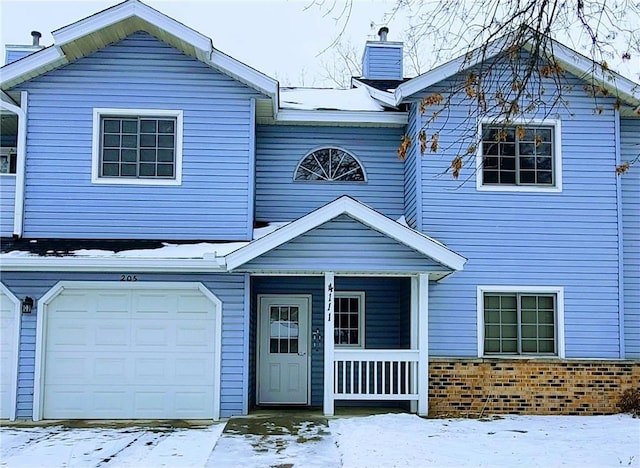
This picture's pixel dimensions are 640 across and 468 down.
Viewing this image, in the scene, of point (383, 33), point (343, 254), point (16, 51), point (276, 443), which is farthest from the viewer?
point (383, 33)

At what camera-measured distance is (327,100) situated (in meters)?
13.6

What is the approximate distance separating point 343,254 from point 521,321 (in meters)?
3.30

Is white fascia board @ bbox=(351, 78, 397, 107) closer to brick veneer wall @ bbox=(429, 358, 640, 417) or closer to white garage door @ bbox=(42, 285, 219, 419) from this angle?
brick veneer wall @ bbox=(429, 358, 640, 417)

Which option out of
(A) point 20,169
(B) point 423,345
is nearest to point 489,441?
(B) point 423,345

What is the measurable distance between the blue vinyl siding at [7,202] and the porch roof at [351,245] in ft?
12.4

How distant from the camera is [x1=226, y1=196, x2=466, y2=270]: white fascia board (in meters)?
10.8

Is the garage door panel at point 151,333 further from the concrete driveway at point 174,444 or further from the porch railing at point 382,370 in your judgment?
the porch railing at point 382,370

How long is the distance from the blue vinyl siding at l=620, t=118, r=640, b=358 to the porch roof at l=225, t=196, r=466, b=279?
366 cm

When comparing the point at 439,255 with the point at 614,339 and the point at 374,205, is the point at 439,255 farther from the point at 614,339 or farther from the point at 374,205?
the point at 614,339

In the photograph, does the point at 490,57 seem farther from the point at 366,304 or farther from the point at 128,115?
the point at 128,115

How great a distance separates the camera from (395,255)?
11.0 m

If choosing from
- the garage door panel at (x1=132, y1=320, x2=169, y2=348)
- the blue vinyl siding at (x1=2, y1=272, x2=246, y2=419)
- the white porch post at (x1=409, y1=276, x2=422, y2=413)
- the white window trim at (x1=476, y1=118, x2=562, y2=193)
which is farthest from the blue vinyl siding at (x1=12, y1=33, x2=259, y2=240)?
the white window trim at (x1=476, y1=118, x2=562, y2=193)

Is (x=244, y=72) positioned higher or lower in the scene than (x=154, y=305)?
higher

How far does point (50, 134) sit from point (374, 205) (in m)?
5.58
